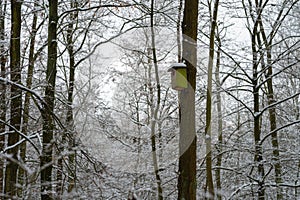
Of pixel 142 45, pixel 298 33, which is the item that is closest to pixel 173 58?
A: pixel 142 45

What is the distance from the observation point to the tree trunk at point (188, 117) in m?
4.36

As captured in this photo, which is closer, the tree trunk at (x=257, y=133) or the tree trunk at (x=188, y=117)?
the tree trunk at (x=188, y=117)

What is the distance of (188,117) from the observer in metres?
4.56

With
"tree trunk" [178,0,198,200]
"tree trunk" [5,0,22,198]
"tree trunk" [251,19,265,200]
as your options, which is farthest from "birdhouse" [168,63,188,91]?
"tree trunk" [251,19,265,200]

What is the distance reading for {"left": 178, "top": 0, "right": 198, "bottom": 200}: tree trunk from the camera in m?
4.36

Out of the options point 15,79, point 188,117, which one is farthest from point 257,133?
point 15,79

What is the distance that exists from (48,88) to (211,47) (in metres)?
3.61

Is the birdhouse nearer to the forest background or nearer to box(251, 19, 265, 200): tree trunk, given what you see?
the forest background

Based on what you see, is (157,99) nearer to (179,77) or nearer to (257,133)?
(257,133)


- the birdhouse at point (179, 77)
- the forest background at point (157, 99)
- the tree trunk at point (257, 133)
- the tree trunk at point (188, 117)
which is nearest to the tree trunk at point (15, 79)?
the forest background at point (157, 99)

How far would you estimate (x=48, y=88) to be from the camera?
445cm

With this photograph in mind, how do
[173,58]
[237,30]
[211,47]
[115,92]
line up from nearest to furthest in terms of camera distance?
[211,47] → [237,30] → [173,58] → [115,92]

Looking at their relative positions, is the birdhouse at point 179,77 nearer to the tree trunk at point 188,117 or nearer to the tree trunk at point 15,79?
the tree trunk at point 188,117

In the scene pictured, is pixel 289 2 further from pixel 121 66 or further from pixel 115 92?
pixel 115 92
